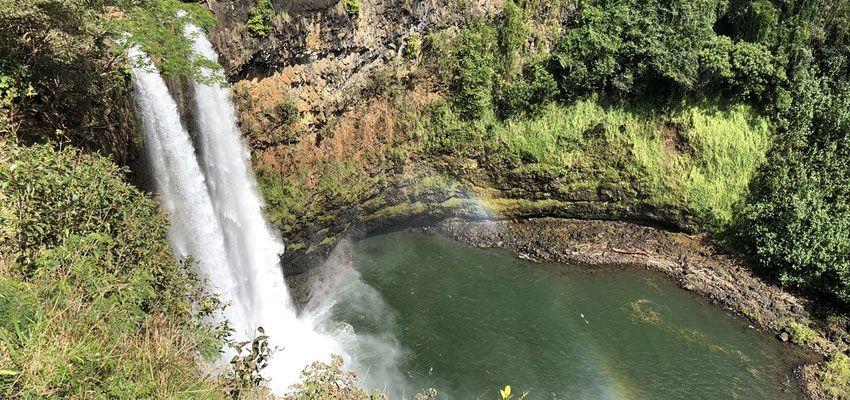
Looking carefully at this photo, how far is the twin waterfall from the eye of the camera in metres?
11.1

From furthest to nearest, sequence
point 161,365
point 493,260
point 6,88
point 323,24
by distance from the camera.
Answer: point 493,260 < point 323,24 < point 6,88 < point 161,365

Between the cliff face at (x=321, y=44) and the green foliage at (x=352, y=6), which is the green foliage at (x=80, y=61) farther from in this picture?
the green foliage at (x=352, y=6)

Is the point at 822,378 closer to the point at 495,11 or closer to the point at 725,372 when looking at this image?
the point at 725,372

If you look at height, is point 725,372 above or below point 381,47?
below

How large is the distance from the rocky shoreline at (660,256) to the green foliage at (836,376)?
1.13 feet

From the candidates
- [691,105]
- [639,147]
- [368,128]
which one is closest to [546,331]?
[639,147]

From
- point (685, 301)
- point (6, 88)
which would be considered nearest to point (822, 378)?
point (685, 301)

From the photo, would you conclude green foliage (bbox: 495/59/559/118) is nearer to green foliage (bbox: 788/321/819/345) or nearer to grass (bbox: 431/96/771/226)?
grass (bbox: 431/96/771/226)

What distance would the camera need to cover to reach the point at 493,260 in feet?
57.9

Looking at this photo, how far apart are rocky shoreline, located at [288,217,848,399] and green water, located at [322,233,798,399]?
0.49 metres

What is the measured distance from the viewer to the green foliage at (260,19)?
43.7 feet

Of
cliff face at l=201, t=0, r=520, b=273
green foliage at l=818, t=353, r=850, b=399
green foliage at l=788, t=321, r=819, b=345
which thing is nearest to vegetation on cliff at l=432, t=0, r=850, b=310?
green foliage at l=788, t=321, r=819, b=345

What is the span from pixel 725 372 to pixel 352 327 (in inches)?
406

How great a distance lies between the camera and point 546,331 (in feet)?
47.8
